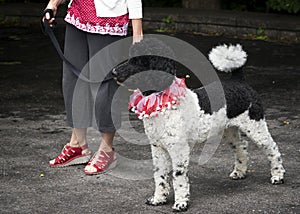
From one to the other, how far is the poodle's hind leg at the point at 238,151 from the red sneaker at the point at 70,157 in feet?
3.95

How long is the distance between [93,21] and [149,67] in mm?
1090

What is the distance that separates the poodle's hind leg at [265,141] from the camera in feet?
16.3

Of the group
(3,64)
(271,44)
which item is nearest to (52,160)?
(3,64)

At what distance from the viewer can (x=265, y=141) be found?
504 centimetres

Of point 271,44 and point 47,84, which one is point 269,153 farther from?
point 271,44

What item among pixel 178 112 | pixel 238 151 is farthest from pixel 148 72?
pixel 238 151

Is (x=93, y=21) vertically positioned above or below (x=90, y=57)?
above

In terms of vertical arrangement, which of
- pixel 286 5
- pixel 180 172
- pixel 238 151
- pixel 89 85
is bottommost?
pixel 286 5

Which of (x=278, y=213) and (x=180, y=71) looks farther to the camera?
(x=180, y=71)

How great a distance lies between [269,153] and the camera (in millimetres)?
→ 5102

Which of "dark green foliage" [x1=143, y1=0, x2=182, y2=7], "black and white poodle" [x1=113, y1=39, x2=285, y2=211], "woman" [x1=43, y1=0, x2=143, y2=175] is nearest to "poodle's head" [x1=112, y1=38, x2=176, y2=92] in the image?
"black and white poodle" [x1=113, y1=39, x2=285, y2=211]

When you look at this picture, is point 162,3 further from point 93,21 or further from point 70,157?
point 93,21

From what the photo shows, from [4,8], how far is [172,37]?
4.03 metres

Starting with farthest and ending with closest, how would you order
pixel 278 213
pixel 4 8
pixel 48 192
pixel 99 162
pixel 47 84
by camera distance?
pixel 4 8 → pixel 47 84 → pixel 99 162 → pixel 48 192 → pixel 278 213
